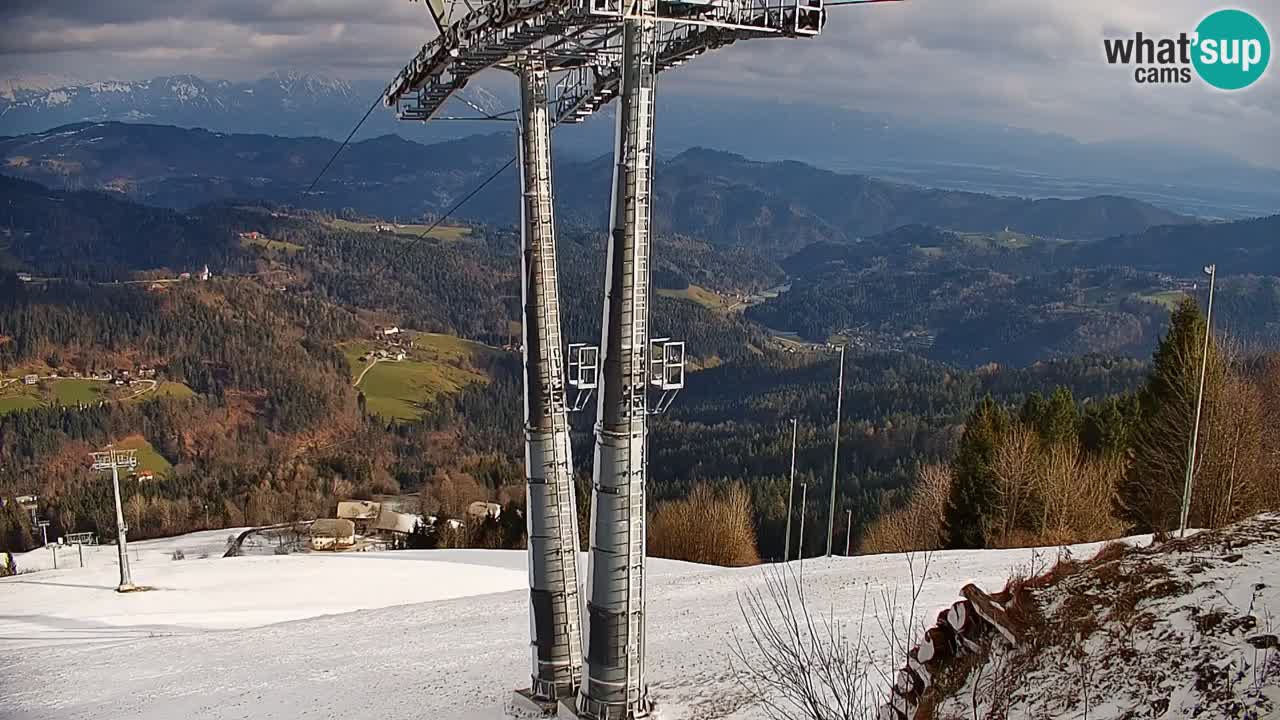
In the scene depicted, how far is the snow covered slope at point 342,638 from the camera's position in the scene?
22859 millimetres

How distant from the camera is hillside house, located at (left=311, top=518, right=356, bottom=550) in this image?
78.0m

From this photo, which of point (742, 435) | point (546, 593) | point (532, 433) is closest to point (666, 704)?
point (546, 593)

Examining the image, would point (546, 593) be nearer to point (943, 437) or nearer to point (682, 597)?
point (682, 597)

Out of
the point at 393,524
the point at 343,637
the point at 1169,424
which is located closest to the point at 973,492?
A: the point at 1169,424

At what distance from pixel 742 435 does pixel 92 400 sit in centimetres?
11252

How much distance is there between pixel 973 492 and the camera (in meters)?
44.7

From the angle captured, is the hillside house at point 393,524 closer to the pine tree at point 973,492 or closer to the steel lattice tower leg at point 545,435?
the pine tree at point 973,492

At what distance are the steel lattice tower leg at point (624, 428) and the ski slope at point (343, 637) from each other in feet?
5.72

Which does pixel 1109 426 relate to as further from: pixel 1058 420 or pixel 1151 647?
pixel 1151 647

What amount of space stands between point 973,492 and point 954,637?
2982cm

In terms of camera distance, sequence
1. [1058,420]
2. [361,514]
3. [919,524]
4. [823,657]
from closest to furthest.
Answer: [823,657]
[1058,420]
[919,524]
[361,514]

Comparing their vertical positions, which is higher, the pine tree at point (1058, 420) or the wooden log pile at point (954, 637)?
the wooden log pile at point (954, 637)

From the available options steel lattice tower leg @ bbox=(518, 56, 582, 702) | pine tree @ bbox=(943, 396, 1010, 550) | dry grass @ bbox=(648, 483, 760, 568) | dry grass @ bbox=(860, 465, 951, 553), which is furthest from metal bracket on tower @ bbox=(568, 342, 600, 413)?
dry grass @ bbox=(648, 483, 760, 568)

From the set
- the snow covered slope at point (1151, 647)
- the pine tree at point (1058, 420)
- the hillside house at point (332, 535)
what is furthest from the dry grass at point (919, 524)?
the hillside house at point (332, 535)
